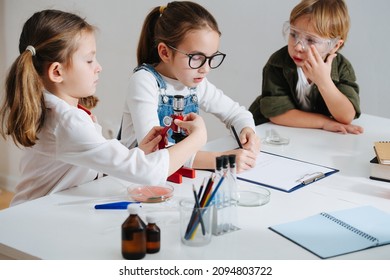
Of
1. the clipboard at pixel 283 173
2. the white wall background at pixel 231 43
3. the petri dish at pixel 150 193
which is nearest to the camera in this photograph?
the petri dish at pixel 150 193

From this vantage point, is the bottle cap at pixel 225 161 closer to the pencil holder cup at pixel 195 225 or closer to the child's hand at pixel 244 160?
the pencil holder cup at pixel 195 225

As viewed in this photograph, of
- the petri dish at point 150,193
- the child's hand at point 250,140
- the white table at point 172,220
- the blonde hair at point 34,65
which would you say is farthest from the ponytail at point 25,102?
the child's hand at point 250,140

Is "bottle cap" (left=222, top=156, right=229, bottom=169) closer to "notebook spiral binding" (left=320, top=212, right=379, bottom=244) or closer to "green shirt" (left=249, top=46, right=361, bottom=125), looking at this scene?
"notebook spiral binding" (left=320, top=212, right=379, bottom=244)

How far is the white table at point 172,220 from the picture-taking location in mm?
1271

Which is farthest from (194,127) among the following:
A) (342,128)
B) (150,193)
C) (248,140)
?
(342,128)

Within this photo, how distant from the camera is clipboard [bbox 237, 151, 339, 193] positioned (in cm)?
169

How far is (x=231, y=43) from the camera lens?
3197mm

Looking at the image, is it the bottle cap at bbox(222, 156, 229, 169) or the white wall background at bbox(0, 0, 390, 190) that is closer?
the bottle cap at bbox(222, 156, 229, 169)

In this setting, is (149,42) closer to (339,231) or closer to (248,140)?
(248,140)

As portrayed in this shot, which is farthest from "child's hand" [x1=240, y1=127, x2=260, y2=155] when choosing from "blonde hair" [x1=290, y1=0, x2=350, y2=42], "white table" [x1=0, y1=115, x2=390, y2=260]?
"blonde hair" [x1=290, y1=0, x2=350, y2=42]

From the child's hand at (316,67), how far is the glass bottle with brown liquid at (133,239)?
1.24 meters

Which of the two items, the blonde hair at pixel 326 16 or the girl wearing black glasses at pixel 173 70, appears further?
the blonde hair at pixel 326 16
